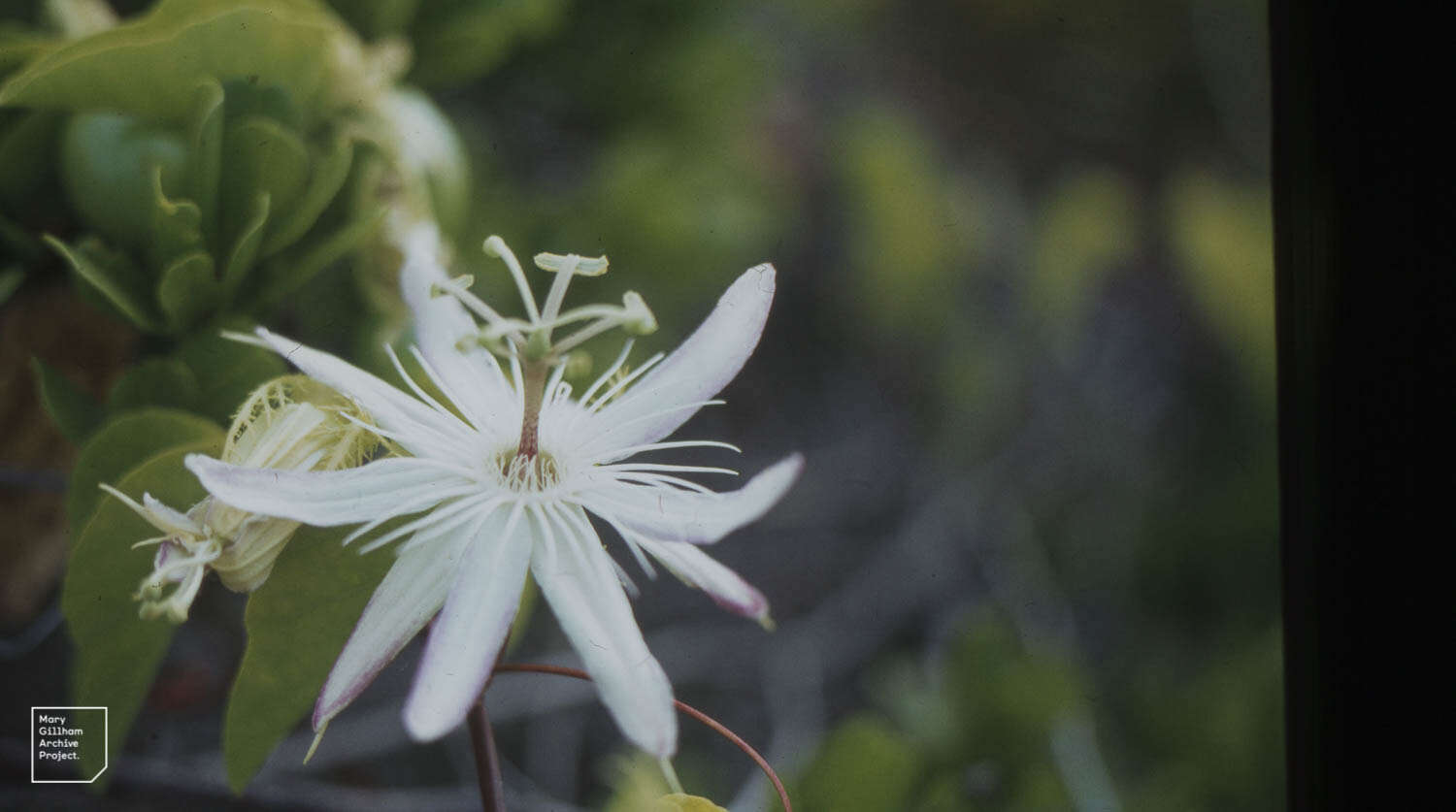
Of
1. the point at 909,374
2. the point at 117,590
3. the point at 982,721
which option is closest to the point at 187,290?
the point at 117,590

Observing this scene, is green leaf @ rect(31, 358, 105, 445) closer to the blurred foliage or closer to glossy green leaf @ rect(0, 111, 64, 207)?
glossy green leaf @ rect(0, 111, 64, 207)

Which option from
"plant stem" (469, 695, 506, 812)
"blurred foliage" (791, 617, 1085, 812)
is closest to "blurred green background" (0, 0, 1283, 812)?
"blurred foliage" (791, 617, 1085, 812)

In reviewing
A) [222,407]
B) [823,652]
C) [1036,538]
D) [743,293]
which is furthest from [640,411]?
[1036,538]

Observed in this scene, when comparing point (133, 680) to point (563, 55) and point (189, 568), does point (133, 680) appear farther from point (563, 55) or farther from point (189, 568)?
point (563, 55)

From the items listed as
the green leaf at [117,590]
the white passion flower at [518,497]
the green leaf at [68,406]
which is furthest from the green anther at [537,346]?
the green leaf at [68,406]

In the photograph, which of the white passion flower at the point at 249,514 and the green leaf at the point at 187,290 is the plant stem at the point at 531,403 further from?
the green leaf at the point at 187,290

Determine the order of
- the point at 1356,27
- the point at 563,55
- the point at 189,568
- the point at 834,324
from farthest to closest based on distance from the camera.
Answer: the point at 834,324
the point at 563,55
the point at 1356,27
the point at 189,568
